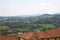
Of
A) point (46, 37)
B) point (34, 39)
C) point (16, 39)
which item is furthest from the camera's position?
point (16, 39)

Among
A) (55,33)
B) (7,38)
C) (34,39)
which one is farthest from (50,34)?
(7,38)

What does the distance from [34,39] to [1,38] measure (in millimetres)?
6214

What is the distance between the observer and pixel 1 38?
17.8 m

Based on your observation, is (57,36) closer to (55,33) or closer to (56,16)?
(55,33)

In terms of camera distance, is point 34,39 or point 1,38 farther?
point 1,38

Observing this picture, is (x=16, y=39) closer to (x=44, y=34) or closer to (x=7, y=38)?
(x=7, y=38)

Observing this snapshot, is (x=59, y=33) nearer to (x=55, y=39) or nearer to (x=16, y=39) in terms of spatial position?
(x=55, y=39)

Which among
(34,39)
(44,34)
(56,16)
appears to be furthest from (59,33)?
(56,16)

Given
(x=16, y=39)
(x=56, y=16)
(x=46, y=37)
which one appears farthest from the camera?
(x=56, y=16)

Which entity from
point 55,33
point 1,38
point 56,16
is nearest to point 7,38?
point 1,38

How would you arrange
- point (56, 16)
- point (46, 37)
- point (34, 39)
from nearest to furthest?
point (34, 39), point (46, 37), point (56, 16)

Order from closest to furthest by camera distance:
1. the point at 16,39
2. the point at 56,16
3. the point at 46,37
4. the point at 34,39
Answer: the point at 34,39 < the point at 46,37 < the point at 16,39 < the point at 56,16

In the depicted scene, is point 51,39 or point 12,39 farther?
point 12,39

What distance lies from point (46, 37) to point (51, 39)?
0.58m
